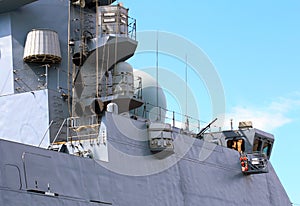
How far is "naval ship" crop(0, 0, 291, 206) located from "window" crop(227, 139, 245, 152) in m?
1.07

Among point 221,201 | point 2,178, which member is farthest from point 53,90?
point 221,201

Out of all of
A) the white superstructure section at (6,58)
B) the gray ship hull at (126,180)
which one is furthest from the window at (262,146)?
the white superstructure section at (6,58)

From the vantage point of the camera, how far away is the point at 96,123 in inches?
762

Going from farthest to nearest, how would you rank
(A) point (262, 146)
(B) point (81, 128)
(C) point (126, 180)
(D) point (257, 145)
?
(A) point (262, 146), (D) point (257, 145), (B) point (81, 128), (C) point (126, 180)

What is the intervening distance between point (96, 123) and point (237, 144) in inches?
355

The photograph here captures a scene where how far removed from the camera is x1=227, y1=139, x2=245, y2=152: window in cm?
2641

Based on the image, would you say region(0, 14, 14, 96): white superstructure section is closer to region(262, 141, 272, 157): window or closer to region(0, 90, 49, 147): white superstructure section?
region(0, 90, 49, 147): white superstructure section

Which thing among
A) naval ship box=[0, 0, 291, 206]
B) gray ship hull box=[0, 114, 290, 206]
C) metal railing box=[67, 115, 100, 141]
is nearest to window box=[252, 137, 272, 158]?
gray ship hull box=[0, 114, 290, 206]

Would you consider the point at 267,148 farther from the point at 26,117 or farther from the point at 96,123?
the point at 26,117

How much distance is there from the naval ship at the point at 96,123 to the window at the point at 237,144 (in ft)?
3.52

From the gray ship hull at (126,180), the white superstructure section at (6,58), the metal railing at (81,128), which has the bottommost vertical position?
the gray ship hull at (126,180)

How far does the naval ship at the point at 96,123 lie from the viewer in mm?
17438

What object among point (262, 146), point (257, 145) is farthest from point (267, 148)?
point (257, 145)

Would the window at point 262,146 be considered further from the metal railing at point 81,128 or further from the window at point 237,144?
the metal railing at point 81,128
